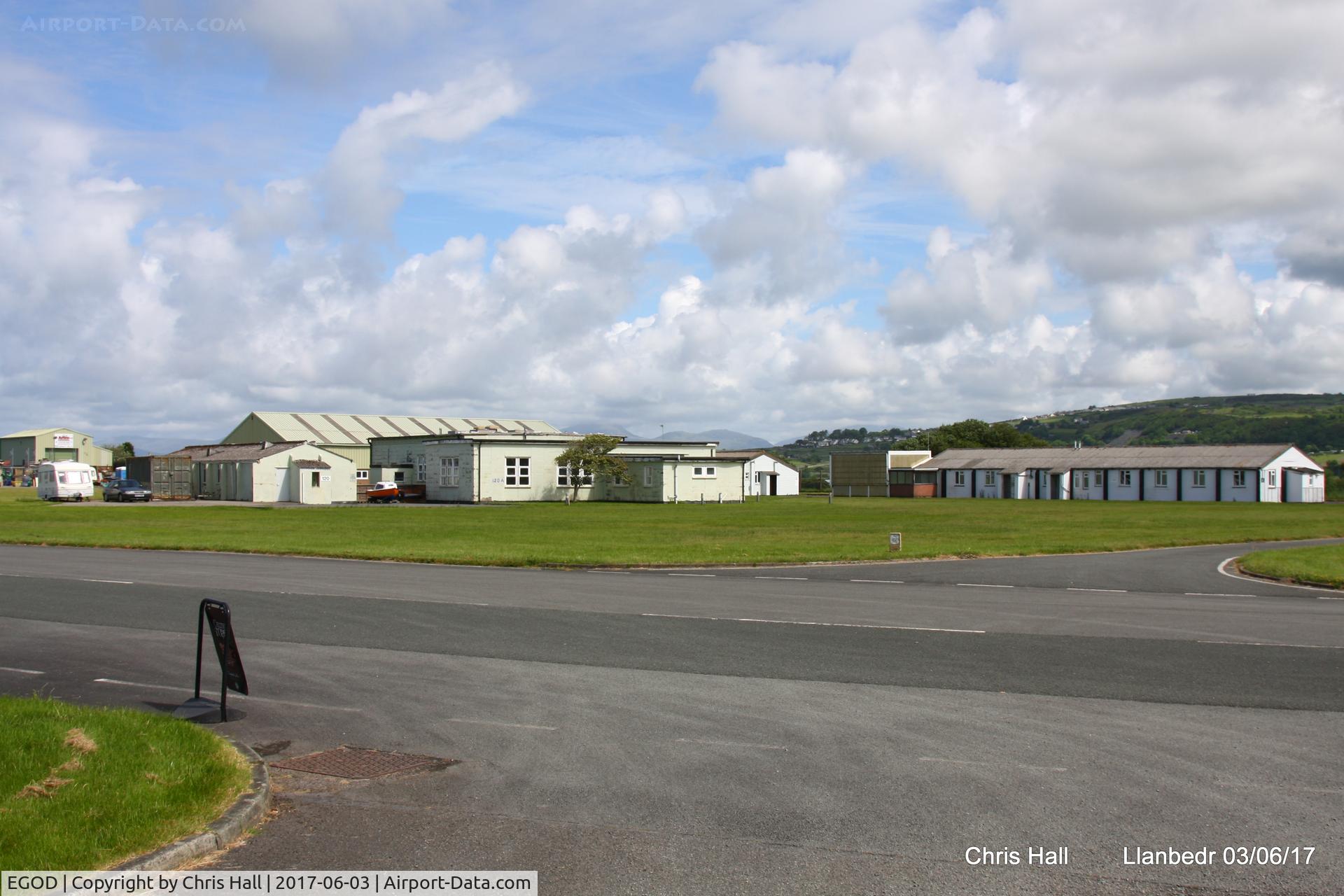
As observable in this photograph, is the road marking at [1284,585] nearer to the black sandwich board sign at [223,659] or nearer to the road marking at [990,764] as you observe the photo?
the road marking at [990,764]

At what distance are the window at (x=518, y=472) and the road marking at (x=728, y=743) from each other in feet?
189

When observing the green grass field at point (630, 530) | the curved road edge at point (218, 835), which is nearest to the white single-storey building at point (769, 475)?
the green grass field at point (630, 530)

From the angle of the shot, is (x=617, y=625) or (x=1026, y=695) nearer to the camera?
(x=1026, y=695)

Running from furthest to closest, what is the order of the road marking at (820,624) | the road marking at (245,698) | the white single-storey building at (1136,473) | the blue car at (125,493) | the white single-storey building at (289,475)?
the white single-storey building at (1136,473)
the blue car at (125,493)
the white single-storey building at (289,475)
the road marking at (820,624)
the road marking at (245,698)

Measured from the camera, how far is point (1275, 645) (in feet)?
41.9

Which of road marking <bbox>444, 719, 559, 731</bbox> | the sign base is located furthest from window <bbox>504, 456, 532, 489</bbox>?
road marking <bbox>444, 719, 559, 731</bbox>

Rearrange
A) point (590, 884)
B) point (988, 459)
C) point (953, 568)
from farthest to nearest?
point (988, 459) < point (953, 568) < point (590, 884)

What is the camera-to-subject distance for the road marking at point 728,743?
785 cm

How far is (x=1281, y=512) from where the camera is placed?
6122 cm

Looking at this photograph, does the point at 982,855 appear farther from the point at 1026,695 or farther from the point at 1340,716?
the point at 1340,716

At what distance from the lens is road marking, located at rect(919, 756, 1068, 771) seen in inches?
287

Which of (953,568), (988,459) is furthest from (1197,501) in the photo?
(953,568)

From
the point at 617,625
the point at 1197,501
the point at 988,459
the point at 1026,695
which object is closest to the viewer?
the point at 1026,695

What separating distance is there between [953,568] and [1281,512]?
159 feet
